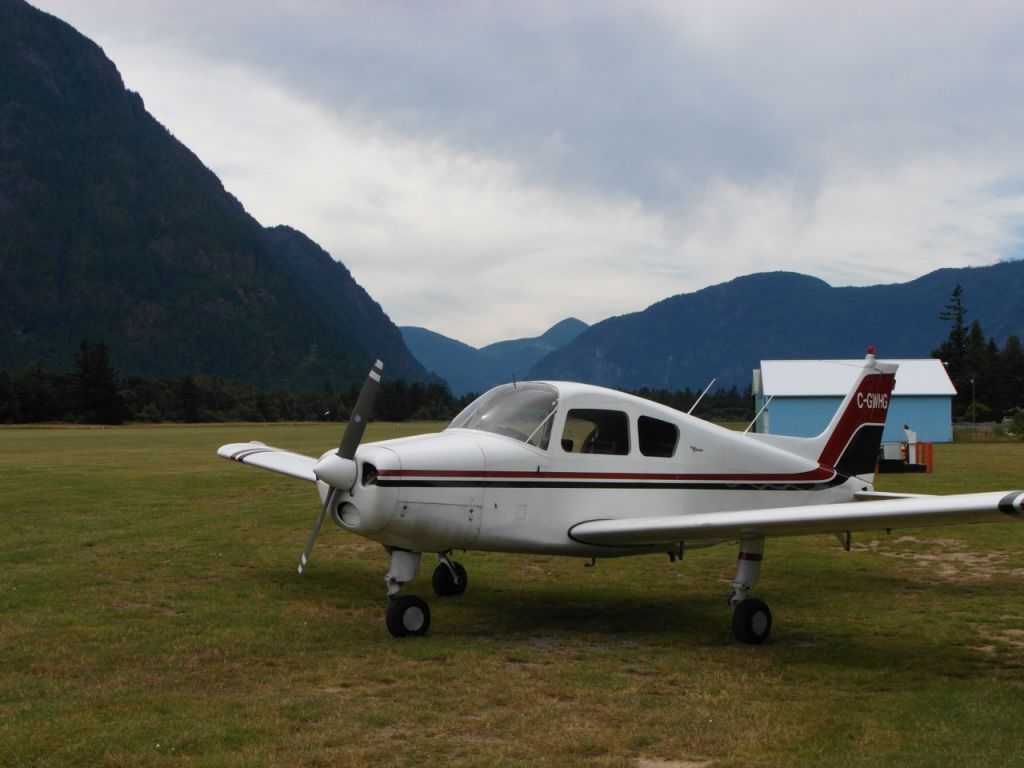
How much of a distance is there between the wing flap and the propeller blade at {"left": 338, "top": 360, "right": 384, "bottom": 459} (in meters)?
3.07

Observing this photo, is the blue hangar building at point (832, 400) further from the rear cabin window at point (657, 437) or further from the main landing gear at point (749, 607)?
the main landing gear at point (749, 607)

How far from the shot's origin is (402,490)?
8.02 metres

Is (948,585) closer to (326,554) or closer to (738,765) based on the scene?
(738,765)

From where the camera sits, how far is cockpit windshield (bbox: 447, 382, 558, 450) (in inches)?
353

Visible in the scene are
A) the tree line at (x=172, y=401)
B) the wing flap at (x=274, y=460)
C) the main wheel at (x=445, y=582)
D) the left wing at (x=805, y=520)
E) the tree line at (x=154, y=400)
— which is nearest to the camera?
the left wing at (x=805, y=520)

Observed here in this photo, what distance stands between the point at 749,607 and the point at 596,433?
2.21 metres

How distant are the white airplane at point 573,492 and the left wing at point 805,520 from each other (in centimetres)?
2

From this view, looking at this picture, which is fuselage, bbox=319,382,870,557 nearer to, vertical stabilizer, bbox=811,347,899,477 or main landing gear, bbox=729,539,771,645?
main landing gear, bbox=729,539,771,645

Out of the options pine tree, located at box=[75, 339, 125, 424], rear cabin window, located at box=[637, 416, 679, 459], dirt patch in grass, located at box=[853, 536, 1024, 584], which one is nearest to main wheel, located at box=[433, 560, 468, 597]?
rear cabin window, located at box=[637, 416, 679, 459]

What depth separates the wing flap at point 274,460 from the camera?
11.8 metres

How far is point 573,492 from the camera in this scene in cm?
896

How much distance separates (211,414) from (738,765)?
361ft

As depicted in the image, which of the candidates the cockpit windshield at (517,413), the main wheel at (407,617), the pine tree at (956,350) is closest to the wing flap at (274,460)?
the cockpit windshield at (517,413)

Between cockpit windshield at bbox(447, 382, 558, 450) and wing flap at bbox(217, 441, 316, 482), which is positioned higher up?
cockpit windshield at bbox(447, 382, 558, 450)
